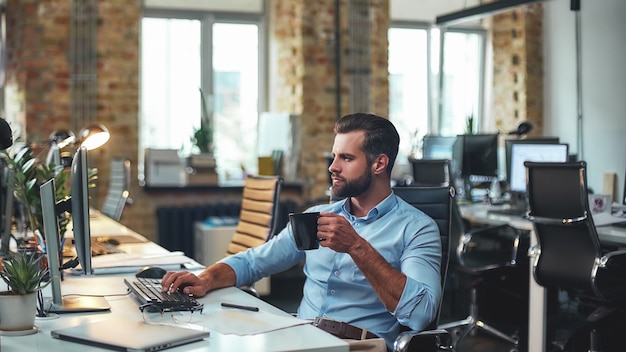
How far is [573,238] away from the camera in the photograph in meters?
4.02

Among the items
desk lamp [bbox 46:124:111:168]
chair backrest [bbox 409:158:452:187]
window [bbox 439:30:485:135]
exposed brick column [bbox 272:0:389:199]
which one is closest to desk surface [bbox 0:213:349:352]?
desk lamp [bbox 46:124:111:168]

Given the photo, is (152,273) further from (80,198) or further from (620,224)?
(620,224)

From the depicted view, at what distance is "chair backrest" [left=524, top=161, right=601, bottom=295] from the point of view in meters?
3.90

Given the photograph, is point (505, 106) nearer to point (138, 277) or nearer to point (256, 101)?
point (256, 101)

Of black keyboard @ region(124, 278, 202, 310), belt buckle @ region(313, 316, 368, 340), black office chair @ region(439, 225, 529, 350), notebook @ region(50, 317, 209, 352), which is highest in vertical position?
black keyboard @ region(124, 278, 202, 310)

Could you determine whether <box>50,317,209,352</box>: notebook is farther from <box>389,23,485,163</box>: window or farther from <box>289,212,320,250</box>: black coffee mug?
<box>389,23,485,163</box>: window

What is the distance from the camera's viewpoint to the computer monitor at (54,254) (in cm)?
214

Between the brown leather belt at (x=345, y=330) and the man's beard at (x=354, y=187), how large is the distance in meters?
0.42

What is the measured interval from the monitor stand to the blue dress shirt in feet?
1.52

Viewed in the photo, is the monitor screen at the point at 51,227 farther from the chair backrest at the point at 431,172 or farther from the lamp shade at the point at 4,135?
the chair backrest at the point at 431,172

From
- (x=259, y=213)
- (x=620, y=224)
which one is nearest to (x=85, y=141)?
(x=259, y=213)

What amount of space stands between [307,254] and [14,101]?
14.9ft

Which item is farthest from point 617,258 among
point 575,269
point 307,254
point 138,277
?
point 138,277

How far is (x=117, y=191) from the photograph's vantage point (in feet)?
19.2
